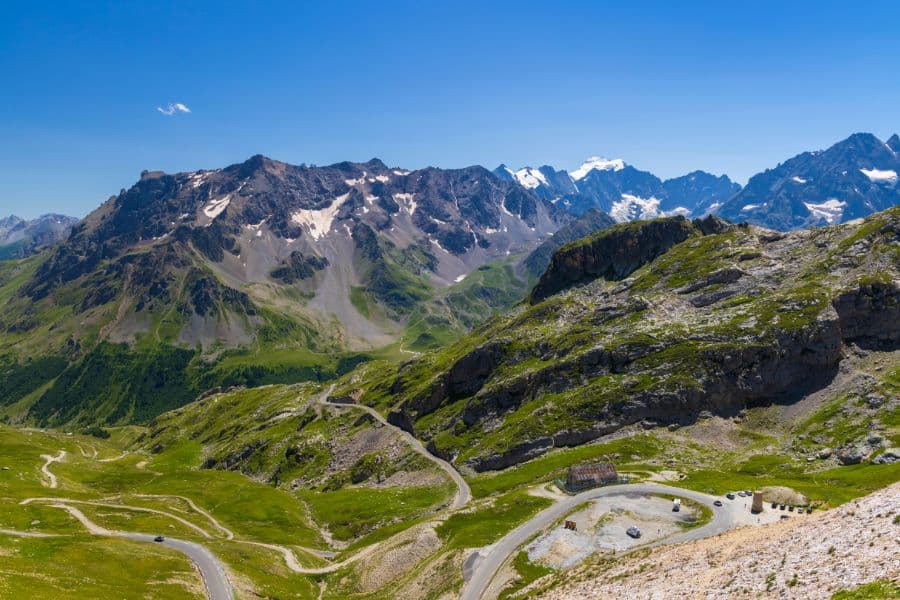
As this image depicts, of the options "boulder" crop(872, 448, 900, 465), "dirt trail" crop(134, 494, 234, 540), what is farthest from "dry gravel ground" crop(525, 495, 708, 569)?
"dirt trail" crop(134, 494, 234, 540)

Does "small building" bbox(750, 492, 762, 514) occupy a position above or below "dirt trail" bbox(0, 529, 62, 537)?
below

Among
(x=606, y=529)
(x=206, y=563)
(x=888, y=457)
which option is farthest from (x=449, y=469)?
(x=888, y=457)

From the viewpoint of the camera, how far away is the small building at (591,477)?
356ft

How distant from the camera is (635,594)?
48.5 meters

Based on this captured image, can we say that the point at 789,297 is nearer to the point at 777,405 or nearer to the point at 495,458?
the point at 777,405

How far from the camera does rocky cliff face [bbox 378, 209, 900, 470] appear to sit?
150000 millimetres

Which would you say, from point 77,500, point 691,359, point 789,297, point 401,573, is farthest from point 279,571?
point 789,297

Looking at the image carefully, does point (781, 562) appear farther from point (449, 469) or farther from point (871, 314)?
point (871, 314)

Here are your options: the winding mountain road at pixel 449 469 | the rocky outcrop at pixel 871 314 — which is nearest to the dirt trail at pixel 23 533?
the winding mountain road at pixel 449 469

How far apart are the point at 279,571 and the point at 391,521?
42.0 m

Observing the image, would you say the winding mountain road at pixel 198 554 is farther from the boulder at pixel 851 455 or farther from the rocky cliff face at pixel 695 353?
the boulder at pixel 851 455

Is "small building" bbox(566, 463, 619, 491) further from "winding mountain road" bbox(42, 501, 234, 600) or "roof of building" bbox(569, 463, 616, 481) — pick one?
"winding mountain road" bbox(42, 501, 234, 600)

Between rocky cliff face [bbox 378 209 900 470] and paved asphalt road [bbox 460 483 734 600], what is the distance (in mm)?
48194

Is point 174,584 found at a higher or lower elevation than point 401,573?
higher
